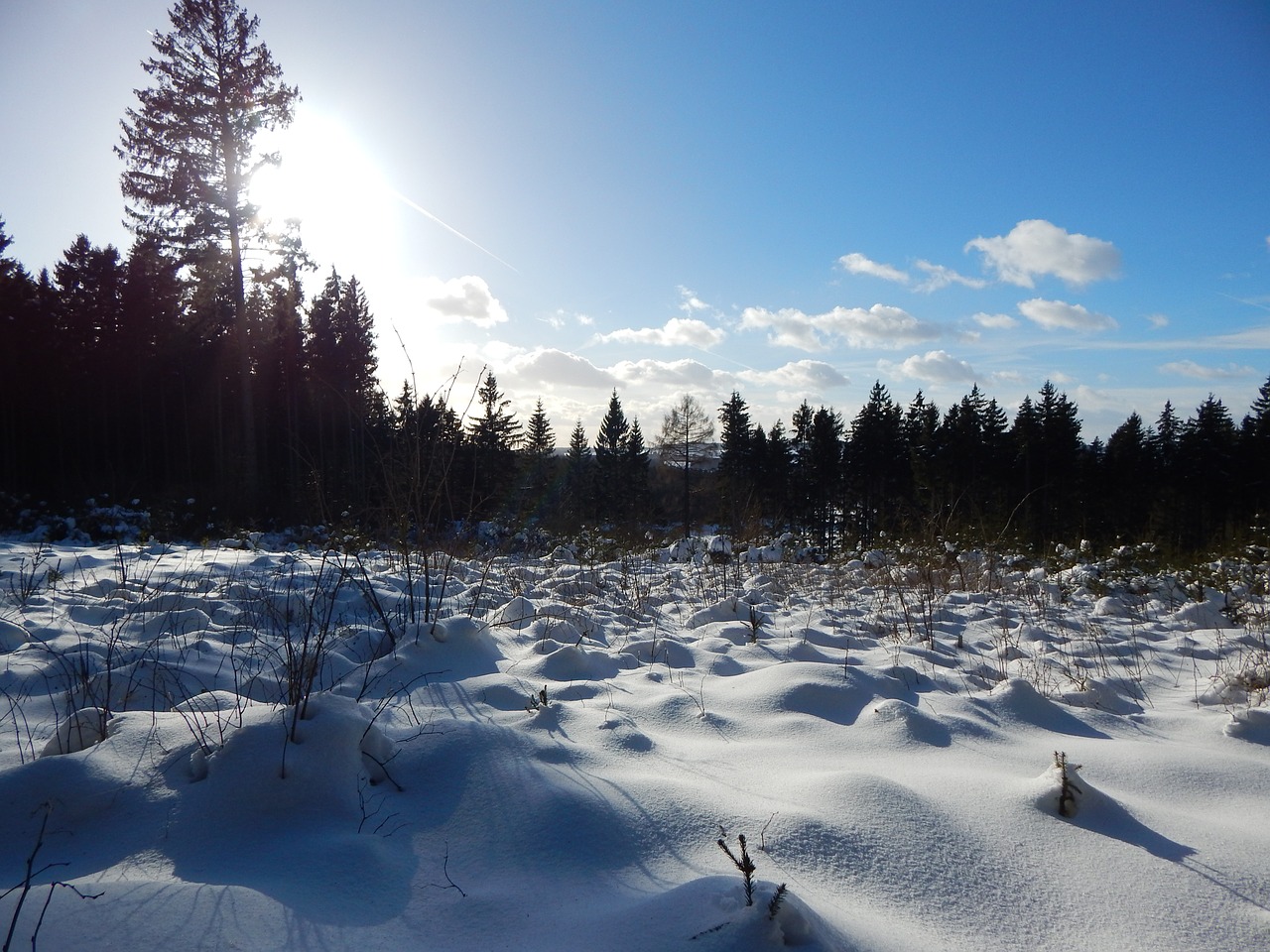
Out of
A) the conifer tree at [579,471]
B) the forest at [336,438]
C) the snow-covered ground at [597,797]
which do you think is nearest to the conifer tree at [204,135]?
the forest at [336,438]

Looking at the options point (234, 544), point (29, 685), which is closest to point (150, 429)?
point (234, 544)

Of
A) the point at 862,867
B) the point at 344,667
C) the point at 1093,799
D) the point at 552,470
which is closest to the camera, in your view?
the point at 862,867

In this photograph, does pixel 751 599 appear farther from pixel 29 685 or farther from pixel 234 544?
pixel 234 544

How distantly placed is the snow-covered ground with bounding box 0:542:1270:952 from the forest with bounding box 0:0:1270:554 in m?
1.44

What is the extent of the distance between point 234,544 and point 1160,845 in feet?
30.3

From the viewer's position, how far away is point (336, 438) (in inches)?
1142

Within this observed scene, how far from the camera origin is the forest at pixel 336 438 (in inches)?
392

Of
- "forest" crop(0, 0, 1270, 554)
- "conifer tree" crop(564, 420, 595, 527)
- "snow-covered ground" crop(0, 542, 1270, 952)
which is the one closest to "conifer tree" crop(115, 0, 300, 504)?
"forest" crop(0, 0, 1270, 554)

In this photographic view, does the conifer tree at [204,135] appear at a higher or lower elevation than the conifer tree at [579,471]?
higher

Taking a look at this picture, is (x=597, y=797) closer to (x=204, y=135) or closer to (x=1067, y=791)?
(x=1067, y=791)

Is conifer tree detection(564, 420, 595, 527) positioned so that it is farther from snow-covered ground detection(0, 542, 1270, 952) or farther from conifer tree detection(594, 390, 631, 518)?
snow-covered ground detection(0, 542, 1270, 952)

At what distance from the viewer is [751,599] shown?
18.2 ft

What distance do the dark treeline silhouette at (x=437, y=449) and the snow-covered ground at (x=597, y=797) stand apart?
149 centimetres

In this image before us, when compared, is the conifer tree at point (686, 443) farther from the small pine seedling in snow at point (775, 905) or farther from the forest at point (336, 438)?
the small pine seedling in snow at point (775, 905)
